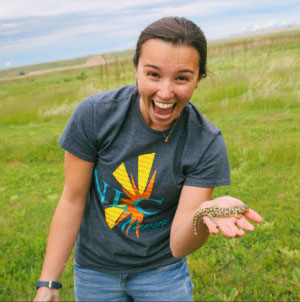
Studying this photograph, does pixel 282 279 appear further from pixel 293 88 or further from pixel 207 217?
Result: pixel 293 88

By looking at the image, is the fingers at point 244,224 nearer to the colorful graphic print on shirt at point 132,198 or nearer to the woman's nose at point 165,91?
the colorful graphic print on shirt at point 132,198

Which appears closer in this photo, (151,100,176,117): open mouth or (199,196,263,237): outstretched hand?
(199,196,263,237): outstretched hand

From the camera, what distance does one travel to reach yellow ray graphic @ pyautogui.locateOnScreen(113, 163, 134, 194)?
2170 millimetres

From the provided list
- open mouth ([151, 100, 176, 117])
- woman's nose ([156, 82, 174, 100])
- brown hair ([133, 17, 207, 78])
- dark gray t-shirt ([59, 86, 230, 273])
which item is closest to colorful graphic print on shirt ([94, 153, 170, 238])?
dark gray t-shirt ([59, 86, 230, 273])

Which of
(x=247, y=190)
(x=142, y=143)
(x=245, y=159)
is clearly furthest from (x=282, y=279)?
(x=245, y=159)

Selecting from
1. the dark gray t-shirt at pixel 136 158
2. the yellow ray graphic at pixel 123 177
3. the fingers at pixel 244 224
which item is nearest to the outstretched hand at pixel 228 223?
the fingers at pixel 244 224

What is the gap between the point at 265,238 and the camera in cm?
475

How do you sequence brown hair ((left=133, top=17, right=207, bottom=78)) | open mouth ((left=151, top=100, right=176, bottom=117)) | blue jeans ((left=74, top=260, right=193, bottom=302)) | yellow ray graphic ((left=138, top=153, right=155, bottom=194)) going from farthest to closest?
blue jeans ((left=74, top=260, right=193, bottom=302))
yellow ray graphic ((left=138, top=153, right=155, bottom=194))
open mouth ((left=151, top=100, right=176, bottom=117))
brown hair ((left=133, top=17, right=207, bottom=78))

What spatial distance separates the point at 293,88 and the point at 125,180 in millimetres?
12407

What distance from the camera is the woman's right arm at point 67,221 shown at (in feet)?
7.28

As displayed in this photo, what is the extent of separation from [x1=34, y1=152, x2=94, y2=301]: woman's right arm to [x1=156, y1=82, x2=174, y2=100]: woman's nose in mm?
621

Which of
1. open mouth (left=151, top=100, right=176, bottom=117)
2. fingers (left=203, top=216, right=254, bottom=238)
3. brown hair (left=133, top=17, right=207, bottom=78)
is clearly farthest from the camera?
open mouth (left=151, top=100, right=176, bottom=117)

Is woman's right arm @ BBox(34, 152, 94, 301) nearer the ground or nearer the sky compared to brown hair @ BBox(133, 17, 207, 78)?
nearer the ground

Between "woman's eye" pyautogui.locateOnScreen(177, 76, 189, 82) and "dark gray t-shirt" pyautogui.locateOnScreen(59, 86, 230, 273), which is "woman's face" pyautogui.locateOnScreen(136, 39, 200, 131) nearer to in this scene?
"woman's eye" pyautogui.locateOnScreen(177, 76, 189, 82)
